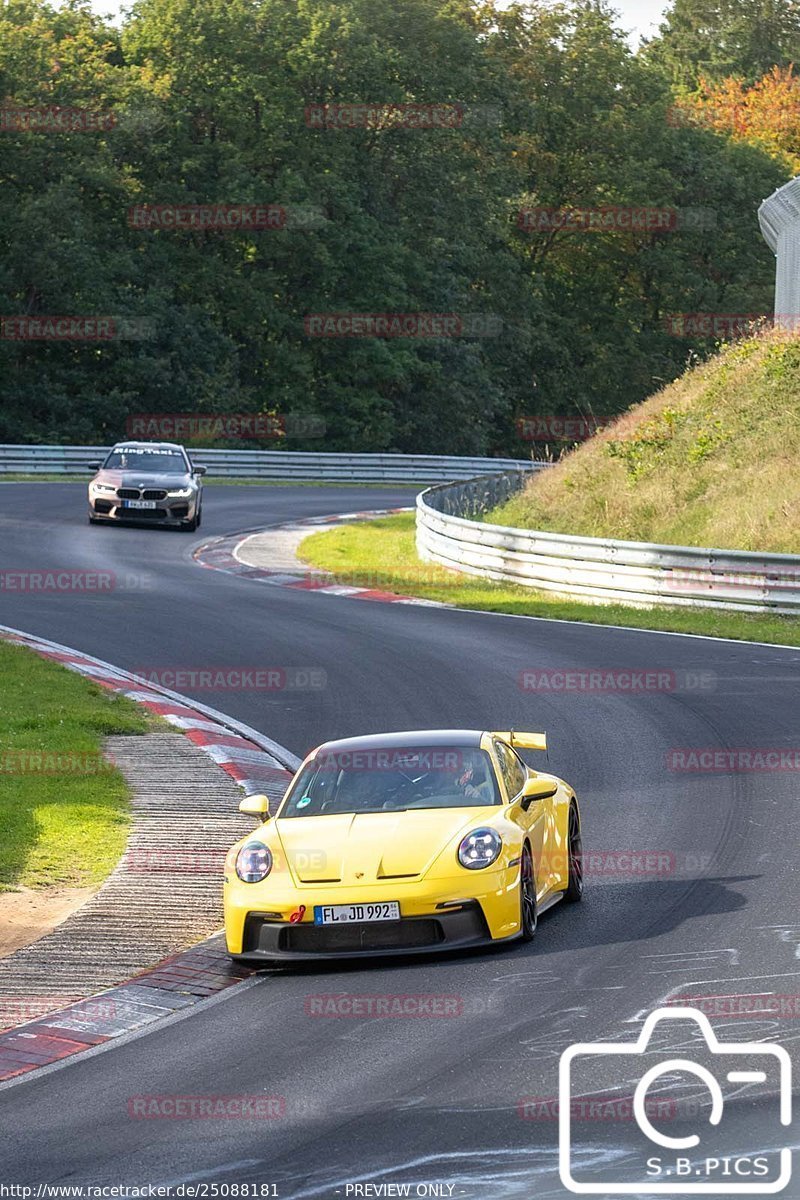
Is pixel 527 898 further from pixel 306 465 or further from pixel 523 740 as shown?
pixel 306 465

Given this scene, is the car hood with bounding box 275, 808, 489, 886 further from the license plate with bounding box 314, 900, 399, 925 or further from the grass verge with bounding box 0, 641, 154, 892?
the grass verge with bounding box 0, 641, 154, 892

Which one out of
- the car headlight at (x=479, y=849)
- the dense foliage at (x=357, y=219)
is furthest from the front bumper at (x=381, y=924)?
the dense foliage at (x=357, y=219)

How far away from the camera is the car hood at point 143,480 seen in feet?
115

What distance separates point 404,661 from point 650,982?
11.9 metres

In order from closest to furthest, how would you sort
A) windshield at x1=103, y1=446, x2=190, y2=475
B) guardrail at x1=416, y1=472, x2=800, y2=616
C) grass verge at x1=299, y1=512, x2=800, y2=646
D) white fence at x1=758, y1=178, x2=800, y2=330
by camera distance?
grass verge at x1=299, y1=512, x2=800, y2=646 → guardrail at x1=416, y1=472, x2=800, y2=616 → windshield at x1=103, y1=446, x2=190, y2=475 → white fence at x1=758, y1=178, x2=800, y2=330

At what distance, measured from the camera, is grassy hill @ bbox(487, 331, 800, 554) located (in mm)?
30219

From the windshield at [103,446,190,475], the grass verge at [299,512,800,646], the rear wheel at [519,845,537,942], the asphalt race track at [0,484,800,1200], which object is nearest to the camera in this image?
the asphalt race track at [0,484,800,1200]

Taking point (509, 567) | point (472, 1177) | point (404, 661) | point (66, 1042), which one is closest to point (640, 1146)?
point (472, 1177)

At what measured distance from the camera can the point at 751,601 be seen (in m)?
24.7

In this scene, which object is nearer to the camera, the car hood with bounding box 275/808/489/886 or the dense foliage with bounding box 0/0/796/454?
the car hood with bounding box 275/808/489/886

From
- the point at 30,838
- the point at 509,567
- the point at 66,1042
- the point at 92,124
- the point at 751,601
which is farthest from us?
the point at 92,124

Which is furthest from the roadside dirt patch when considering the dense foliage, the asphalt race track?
the dense foliage

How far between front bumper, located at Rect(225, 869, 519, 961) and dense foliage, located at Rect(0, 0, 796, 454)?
49.1m

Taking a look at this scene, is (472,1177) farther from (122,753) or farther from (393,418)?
(393,418)
